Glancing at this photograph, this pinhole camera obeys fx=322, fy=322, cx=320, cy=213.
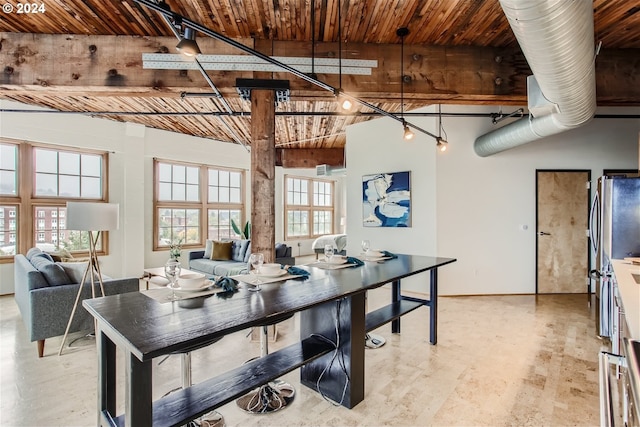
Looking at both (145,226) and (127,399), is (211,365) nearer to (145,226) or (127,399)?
(127,399)

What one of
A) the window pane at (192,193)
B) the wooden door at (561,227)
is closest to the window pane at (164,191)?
the window pane at (192,193)

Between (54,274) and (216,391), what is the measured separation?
2.67m

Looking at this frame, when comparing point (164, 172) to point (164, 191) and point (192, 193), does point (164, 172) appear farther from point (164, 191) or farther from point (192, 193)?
point (192, 193)

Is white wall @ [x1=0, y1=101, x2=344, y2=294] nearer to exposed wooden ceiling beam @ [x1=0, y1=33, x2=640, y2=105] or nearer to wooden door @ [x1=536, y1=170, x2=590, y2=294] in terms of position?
exposed wooden ceiling beam @ [x1=0, y1=33, x2=640, y2=105]

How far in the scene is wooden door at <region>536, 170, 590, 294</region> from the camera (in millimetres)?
5195

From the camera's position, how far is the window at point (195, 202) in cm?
720

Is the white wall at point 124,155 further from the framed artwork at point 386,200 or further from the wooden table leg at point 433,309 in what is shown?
the wooden table leg at point 433,309

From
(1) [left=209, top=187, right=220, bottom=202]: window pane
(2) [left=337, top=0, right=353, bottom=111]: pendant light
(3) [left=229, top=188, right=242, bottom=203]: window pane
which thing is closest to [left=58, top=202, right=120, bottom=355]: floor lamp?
(2) [left=337, top=0, right=353, bottom=111]: pendant light

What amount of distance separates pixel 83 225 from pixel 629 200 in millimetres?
5366

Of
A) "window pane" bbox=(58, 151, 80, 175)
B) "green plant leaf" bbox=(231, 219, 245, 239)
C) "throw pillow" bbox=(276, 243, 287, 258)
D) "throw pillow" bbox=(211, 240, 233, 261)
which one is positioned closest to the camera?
"throw pillow" bbox=(276, 243, 287, 258)

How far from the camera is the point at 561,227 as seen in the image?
5195 millimetres

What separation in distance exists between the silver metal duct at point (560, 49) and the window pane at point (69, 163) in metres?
7.11

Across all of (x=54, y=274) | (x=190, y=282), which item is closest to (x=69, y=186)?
(x=54, y=274)

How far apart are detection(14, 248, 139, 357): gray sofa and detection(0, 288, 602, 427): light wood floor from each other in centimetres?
24
